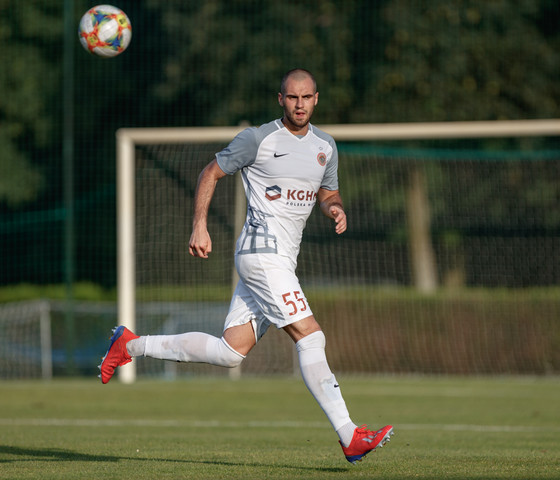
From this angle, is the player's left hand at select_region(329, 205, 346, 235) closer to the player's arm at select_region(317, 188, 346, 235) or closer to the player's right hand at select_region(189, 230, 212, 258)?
the player's arm at select_region(317, 188, 346, 235)

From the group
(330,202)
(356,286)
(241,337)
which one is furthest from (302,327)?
(356,286)

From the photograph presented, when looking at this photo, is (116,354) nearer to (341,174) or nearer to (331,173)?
(331,173)

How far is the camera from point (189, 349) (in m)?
6.99

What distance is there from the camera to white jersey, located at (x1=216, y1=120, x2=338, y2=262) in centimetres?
683

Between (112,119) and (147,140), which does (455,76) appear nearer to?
(112,119)

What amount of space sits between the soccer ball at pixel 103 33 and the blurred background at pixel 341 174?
31.3ft

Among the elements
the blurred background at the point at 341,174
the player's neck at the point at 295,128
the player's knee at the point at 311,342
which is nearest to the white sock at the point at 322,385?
the player's knee at the point at 311,342

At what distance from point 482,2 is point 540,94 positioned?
258 cm

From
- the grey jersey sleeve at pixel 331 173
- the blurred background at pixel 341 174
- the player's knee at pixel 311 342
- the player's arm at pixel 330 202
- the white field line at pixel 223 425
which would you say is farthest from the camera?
the blurred background at pixel 341 174

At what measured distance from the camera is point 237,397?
1405cm

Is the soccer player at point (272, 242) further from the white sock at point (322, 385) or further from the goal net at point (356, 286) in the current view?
the goal net at point (356, 286)

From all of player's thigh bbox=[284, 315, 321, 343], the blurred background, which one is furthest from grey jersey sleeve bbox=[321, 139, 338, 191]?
the blurred background

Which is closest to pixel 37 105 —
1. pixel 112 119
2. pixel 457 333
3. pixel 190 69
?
pixel 112 119

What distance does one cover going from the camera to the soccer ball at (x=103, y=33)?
9375 mm
